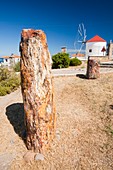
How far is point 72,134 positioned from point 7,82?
6.18 meters

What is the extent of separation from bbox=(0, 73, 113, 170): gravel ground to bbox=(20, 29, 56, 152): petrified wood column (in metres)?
0.49

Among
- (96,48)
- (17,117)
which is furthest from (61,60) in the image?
(96,48)

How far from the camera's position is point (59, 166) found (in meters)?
3.37

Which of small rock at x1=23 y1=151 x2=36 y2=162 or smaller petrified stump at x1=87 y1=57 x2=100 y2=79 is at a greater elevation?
smaller petrified stump at x1=87 y1=57 x2=100 y2=79

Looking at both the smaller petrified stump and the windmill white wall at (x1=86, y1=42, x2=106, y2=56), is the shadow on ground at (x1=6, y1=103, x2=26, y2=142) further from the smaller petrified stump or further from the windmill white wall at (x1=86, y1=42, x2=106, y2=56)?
the windmill white wall at (x1=86, y1=42, x2=106, y2=56)

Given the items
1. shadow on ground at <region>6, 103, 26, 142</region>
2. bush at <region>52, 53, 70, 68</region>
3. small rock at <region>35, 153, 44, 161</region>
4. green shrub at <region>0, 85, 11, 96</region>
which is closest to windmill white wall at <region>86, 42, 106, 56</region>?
bush at <region>52, 53, 70, 68</region>

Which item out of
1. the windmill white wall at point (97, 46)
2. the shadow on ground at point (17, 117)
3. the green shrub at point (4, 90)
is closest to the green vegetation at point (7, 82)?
the green shrub at point (4, 90)

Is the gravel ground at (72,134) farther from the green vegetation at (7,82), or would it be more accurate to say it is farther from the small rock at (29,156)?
the green vegetation at (7,82)

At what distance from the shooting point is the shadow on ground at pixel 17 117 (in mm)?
4602

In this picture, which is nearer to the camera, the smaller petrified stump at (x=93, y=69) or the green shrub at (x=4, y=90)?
the green shrub at (x=4, y=90)

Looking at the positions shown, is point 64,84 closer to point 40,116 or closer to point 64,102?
point 64,102

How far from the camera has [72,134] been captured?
4426 millimetres

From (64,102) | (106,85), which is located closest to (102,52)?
(106,85)

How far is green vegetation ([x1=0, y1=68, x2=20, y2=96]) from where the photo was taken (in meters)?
8.32
